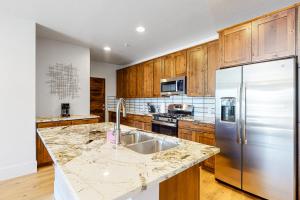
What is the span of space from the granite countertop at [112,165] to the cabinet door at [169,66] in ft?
8.50

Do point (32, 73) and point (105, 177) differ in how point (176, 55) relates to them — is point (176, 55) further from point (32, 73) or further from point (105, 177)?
point (105, 177)

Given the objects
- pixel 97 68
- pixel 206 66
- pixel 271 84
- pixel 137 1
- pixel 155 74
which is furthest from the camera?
pixel 97 68

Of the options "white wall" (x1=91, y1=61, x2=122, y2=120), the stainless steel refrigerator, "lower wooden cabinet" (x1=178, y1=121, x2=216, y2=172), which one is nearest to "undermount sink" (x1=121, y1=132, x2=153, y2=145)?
the stainless steel refrigerator

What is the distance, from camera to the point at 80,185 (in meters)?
0.78

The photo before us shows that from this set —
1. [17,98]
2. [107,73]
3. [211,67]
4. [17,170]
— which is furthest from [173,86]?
[17,170]

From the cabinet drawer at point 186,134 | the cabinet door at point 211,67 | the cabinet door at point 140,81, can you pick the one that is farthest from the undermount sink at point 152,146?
the cabinet door at point 140,81

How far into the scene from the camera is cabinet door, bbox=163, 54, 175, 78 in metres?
3.88

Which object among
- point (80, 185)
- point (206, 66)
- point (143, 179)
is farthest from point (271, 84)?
point (80, 185)

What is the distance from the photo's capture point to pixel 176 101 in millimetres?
4176

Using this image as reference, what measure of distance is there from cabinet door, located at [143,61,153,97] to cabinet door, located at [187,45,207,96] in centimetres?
121

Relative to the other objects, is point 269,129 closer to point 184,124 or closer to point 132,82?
point 184,124

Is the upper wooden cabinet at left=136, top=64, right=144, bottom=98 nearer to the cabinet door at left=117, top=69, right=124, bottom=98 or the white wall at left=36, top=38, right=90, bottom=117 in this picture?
the cabinet door at left=117, top=69, right=124, bottom=98

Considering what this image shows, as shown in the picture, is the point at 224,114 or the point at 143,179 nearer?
the point at 143,179

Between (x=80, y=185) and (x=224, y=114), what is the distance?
2.20m
